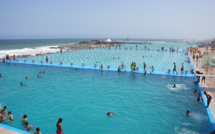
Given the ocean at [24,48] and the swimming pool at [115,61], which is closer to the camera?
the swimming pool at [115,61]

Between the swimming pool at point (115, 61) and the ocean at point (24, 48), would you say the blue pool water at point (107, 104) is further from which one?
the ocean at point (24, 48)

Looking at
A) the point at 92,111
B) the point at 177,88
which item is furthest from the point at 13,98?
the point at 177,88

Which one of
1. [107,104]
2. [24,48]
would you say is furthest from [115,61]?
[24,48]

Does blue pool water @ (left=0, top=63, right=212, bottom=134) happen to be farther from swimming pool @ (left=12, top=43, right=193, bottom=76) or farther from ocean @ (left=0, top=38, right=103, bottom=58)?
ocean @ (left=0, top=38, right=103, bottom=58)

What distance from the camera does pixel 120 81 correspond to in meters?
15.8

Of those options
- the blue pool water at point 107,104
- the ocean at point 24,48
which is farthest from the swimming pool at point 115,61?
the ocean at point 24,48

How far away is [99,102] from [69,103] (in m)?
2.01

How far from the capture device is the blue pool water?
809 cm

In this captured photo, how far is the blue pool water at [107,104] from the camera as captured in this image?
8086mm

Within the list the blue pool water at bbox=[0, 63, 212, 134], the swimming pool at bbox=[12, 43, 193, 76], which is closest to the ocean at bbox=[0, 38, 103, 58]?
the swimming pool at bbox=[12, 43, 193, 76]

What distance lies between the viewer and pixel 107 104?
10586mm

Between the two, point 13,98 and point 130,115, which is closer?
point 130,115

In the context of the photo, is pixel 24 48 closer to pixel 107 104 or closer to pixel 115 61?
pixel 115 61

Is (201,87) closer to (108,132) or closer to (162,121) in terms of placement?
(162,121)
